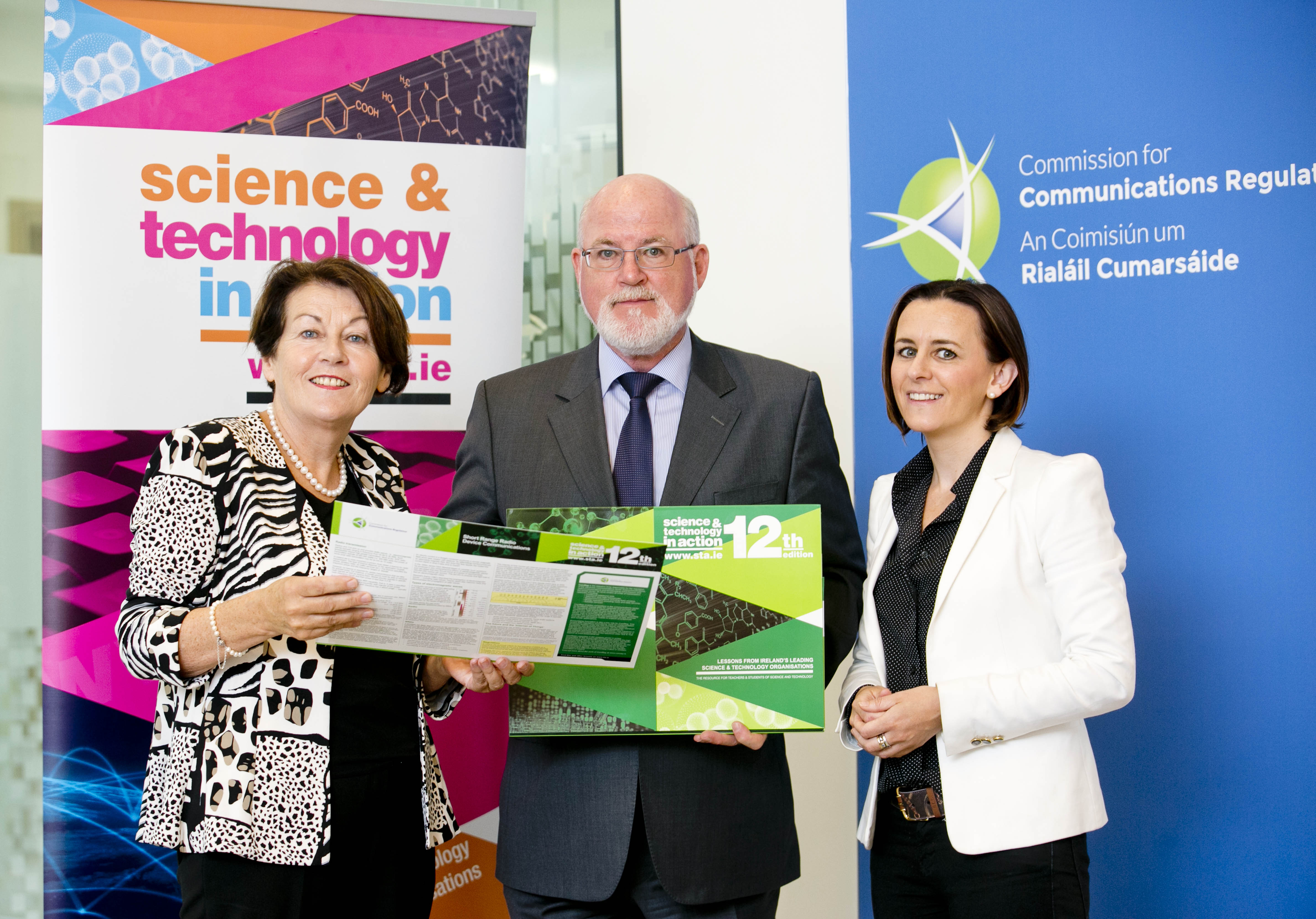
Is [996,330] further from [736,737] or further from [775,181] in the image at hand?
[775,181]

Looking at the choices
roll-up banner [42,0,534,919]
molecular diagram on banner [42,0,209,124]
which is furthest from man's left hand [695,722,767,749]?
molecular diagram on banner [42,0,209,124]

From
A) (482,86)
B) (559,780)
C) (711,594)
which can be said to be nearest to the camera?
(711,594)

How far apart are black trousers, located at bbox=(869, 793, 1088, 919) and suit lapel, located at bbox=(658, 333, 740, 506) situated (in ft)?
2.61

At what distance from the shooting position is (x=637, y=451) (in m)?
2.10

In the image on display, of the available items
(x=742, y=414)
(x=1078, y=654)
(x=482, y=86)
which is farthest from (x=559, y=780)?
(x=482, y=86)

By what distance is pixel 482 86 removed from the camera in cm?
316

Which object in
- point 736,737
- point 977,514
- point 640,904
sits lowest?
point 640,904

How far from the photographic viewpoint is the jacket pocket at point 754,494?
6.64 feet

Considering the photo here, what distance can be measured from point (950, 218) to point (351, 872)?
2.66 meters

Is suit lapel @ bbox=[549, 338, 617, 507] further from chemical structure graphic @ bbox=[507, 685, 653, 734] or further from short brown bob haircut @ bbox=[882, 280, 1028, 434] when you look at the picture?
short brown bob haircut @ bbox=[882, 280, 1028, 434]

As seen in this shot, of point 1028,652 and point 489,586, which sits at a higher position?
Answer: point 489,586

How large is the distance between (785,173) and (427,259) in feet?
4.64

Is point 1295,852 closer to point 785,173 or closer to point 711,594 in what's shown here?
point 711,594

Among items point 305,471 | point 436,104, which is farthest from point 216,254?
point 305,471
